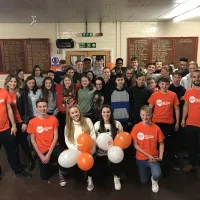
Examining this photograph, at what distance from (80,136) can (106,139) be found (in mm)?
322

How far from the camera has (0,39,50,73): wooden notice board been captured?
6.23m

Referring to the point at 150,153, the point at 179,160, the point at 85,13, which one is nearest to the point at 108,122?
the point at 150,153

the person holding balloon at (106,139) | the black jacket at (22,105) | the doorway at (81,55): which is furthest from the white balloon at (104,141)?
the doorway at (81,55)

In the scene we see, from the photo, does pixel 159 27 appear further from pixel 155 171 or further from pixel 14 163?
pixel 14 163

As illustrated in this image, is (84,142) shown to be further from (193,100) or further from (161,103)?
(193,100)

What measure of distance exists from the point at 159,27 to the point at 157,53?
81 centimetres

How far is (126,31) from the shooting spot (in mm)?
6309

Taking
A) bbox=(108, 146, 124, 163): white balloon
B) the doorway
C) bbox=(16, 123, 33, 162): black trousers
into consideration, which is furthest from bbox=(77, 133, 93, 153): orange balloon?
the doorway

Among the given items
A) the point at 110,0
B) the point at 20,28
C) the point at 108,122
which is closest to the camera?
the point at 108,122

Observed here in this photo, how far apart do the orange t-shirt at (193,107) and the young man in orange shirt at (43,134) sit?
1797mm

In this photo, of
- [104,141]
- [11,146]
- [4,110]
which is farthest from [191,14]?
[11,146]

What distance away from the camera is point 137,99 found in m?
3.07

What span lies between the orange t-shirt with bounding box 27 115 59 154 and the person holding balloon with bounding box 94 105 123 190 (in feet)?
1.94

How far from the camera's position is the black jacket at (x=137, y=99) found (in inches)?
120
